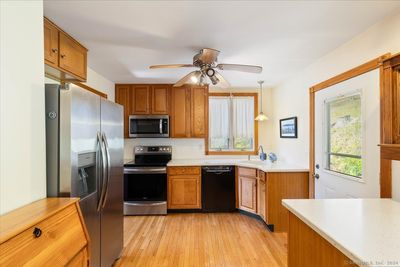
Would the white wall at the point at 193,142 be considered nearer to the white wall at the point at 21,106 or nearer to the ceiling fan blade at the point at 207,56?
the ceiling fan blade at the point at 207,56

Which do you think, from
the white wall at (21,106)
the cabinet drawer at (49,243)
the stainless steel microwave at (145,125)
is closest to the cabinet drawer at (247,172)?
the stainless steel microwave at (145,125)

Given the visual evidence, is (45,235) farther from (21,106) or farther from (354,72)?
(354,72)

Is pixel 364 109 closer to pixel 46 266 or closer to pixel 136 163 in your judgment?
pixel 46 266

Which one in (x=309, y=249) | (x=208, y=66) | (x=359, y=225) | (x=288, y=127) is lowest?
(x=309, y=249)

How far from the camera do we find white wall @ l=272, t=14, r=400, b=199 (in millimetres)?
1830

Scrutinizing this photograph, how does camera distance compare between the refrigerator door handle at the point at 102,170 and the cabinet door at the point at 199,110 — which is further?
the cabinet door at the point at 199,110

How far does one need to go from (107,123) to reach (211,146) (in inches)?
107

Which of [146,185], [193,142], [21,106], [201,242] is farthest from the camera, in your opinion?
[193,142]

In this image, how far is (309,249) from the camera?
1.37 meters

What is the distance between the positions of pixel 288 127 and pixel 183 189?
6.84 feet

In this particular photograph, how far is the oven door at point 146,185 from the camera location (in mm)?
3775

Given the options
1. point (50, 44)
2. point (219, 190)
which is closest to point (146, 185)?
point (219, 190)

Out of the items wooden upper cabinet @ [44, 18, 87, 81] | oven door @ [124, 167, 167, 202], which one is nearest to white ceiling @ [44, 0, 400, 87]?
wooden upper cabinet @ [44, 18, 87, 81]

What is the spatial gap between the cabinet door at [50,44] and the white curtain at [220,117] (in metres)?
2.98
